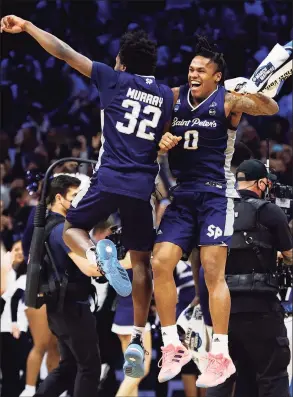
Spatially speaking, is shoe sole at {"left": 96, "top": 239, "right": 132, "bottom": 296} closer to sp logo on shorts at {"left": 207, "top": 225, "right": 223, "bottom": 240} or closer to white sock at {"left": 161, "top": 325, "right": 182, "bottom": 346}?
white sock at {"left": 161, "top": 325, "right": 182, "bottom": 346}

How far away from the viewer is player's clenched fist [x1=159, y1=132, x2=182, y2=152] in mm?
6285

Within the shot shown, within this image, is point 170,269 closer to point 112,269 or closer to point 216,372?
point 112,269

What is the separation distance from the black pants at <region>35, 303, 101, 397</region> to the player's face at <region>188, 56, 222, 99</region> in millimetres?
2510

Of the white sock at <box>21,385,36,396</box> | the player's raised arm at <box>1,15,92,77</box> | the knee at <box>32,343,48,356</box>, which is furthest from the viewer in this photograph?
the knee at <box>32,343,48,356</box>

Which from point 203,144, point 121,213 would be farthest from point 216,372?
point 203,144

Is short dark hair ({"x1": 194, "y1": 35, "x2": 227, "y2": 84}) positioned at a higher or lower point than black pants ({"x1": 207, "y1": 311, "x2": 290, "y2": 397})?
higher

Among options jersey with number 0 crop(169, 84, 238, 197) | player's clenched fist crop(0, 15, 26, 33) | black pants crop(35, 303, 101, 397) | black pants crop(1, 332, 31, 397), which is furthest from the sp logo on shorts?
black pants crop(1, 332, 31, 397)

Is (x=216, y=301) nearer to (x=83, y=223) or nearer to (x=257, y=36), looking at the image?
(x=83, y=223)

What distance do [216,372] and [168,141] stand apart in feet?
5.11

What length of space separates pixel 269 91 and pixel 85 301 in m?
2.63

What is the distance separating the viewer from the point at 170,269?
644cm

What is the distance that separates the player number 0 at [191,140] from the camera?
21.2ft

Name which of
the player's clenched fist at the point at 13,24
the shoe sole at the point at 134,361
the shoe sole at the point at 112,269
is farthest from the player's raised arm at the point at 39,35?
the shoe sole at the point at 134,361

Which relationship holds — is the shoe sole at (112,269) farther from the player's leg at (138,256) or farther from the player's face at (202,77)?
the player's face at (202,77)
